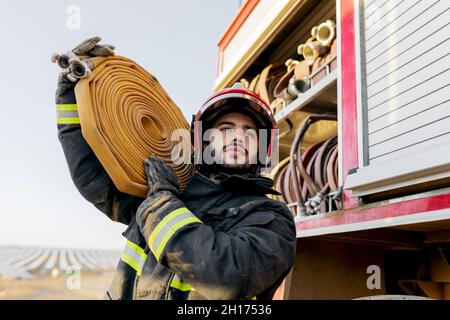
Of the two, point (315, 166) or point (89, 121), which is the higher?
point (315, 166)

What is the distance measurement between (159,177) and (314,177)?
A: 2138 millimetres

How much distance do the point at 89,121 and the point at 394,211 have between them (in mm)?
1669

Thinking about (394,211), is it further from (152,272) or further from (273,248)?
(152,272)

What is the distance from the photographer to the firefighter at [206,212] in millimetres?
1103

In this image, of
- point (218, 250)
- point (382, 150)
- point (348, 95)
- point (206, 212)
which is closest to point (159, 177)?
point (206, 212)

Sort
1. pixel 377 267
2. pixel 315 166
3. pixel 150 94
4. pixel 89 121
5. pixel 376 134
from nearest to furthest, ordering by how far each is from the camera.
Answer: pixel 89 121 < pixel 150 94 < pixel 376 134 < pixel 315 166 < pixel 377 267

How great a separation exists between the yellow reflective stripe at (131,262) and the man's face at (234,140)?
490 millimetres

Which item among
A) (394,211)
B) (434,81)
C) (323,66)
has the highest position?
(323,66)

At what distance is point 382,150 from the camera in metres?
2.32

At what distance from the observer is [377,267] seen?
3422 mm

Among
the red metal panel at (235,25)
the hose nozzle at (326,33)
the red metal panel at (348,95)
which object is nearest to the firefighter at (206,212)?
the red metal panel at (348,95)

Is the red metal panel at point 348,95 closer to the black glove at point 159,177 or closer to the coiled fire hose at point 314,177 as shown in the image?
the coiled fire hose at point 314,177

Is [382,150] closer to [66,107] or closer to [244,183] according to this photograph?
[244,183]

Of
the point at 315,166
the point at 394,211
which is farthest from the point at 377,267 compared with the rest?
the point at 394,211
